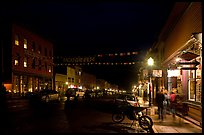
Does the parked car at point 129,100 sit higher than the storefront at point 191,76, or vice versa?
the storefront at point 191,76

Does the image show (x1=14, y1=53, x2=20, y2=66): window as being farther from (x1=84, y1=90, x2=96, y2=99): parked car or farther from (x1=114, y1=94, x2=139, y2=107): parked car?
(x1=114, y1=94, x2=139, y2=107): parked car

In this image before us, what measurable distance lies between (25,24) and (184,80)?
30.7m

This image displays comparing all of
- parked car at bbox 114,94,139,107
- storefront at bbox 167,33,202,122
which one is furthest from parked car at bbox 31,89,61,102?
storefront at bbox 167,33,202,122

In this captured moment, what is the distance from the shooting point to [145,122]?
1369 cm

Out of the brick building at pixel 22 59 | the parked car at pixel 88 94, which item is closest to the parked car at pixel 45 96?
the brick building at pixel 22 59

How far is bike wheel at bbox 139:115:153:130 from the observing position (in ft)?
44.5

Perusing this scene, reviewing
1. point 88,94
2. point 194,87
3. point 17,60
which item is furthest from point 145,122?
point 88,94

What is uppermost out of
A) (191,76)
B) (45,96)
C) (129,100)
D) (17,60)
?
(17,60)

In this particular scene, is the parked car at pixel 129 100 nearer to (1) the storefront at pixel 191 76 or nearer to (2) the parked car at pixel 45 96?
(1) the storefront at pixel 191 76

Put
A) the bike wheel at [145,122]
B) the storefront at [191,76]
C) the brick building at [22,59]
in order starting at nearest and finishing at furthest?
the bike wheel at [145,122] < the storefront at [191,76] < the brick building at [22,59]

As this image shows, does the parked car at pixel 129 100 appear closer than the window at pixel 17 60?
Yes

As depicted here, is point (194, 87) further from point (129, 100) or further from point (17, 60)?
point (17, 60)

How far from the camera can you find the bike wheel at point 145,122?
13555 millimetres

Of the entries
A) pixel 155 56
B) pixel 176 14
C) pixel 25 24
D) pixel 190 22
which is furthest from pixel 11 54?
pixel 190 22
